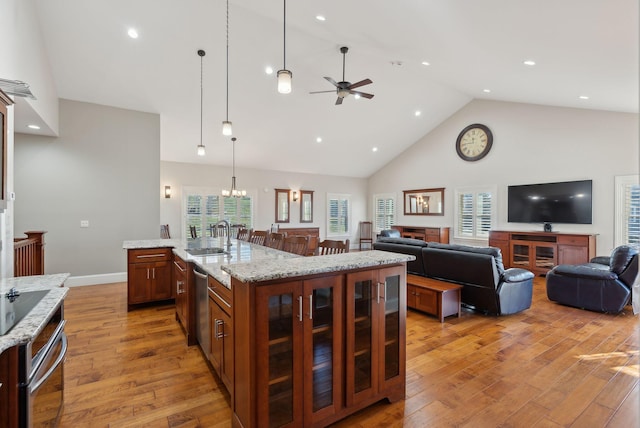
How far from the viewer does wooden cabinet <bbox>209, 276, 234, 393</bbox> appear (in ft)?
6.50

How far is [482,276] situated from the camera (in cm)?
A: 378

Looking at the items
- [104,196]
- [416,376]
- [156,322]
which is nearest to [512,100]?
[416,376]

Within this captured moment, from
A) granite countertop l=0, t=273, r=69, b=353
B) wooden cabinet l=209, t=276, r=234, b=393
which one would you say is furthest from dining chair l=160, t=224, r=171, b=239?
wooden cabinet l=209, t=276, r=234, b=393

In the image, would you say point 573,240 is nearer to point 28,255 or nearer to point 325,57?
Answer: point 325,57

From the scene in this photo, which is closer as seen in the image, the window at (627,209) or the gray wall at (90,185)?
the gray wall at (90,185)

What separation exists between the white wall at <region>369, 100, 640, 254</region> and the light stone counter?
6489mm

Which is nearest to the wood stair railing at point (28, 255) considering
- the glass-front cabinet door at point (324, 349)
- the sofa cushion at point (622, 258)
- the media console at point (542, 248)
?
the glass-front cabinet door at point (324, 349)

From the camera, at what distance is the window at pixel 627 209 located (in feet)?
18.7

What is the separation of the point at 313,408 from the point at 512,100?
7921 mm

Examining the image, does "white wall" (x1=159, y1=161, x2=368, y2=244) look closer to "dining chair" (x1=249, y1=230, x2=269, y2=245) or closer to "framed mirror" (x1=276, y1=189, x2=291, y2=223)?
"framed mirror" (x1=276, y1=189, x2=291, y2=223)

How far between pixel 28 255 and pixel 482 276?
18.4 feet

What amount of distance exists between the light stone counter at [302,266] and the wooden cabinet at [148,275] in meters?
2.89

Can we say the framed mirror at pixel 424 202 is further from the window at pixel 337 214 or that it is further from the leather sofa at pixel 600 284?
the leather sofa at pixel 600 284

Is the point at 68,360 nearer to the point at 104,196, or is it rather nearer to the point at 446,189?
the point at 104,196
